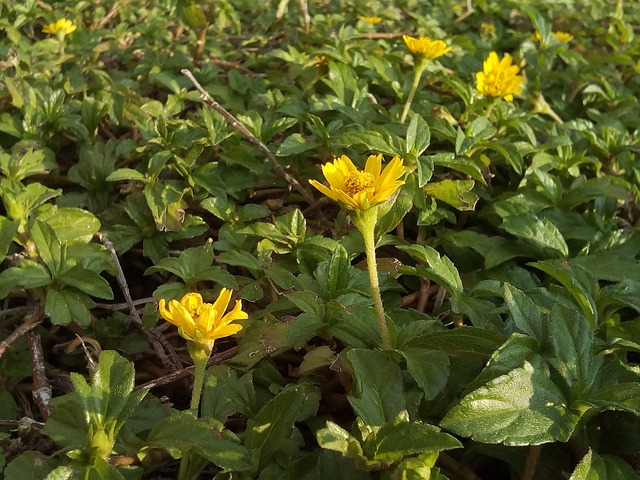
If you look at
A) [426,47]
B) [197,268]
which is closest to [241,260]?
[197,268]

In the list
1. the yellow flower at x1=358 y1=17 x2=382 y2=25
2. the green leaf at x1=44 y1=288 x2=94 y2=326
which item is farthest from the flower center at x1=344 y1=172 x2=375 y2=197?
the yellow flower at x1=358 y1=17 x2=382 y2=25

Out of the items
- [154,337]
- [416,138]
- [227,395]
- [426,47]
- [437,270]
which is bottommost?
[154,337]

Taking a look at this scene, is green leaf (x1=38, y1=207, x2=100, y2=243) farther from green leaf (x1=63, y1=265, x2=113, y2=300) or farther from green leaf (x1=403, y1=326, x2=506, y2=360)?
green leaf (x1=403, y1=326, x2=506, y2=360)

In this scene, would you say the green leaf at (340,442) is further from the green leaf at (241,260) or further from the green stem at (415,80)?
the green stem at (415,80)

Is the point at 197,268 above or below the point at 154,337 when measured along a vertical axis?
above

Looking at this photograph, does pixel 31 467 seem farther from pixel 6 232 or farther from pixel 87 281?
pixel 6 232

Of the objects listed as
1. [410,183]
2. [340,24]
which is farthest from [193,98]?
[340,24]
